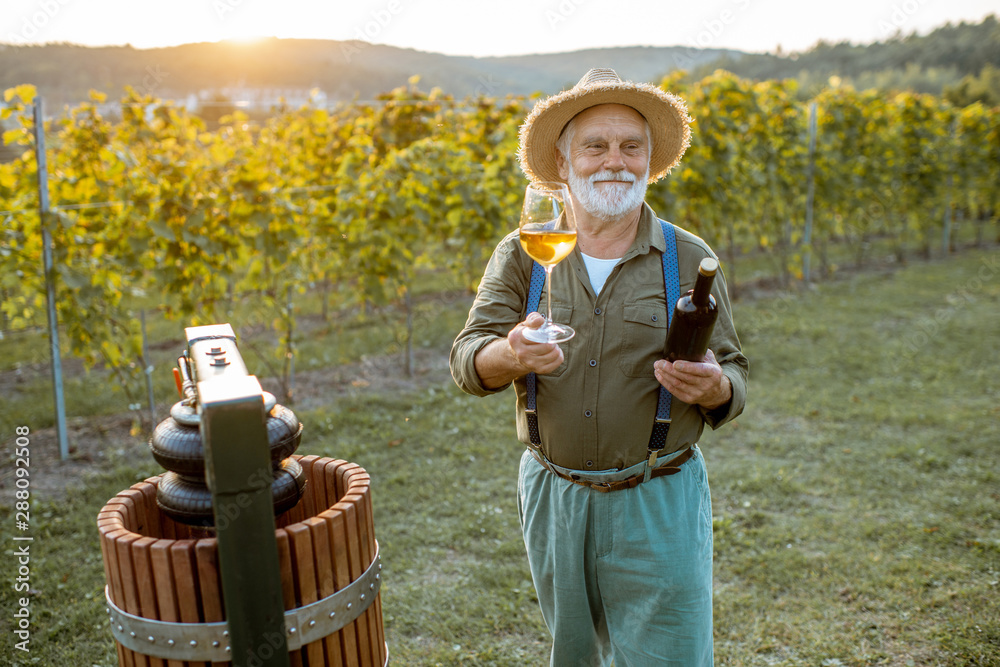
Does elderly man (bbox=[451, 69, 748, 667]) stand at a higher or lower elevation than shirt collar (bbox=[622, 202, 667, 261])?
lower

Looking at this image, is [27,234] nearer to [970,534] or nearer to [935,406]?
[970,534]

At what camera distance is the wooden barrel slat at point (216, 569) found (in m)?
1.43

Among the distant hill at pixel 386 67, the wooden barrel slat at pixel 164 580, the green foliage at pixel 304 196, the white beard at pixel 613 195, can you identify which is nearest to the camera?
the wooden barrel slat at pixel 164 580

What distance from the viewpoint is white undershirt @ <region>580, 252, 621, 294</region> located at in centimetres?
210

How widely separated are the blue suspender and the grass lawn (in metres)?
1.62

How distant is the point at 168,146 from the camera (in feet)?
20.3

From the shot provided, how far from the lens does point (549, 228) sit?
1809 mm

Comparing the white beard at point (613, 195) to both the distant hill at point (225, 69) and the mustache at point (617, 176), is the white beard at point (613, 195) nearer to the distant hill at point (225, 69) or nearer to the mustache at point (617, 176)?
the mustache at point (617, 176)

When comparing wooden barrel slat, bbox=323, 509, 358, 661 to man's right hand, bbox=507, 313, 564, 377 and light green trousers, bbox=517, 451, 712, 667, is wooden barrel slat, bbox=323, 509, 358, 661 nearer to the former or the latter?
man's right hand, bbox=507, 313, 564, 377

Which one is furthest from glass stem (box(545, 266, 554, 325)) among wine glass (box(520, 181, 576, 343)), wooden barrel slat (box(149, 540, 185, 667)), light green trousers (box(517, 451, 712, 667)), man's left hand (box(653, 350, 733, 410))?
wooden barrel slat (box(149, 540, 185, 667))

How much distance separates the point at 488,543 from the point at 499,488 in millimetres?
666

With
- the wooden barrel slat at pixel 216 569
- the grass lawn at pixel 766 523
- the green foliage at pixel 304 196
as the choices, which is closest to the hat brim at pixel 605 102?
the wooden barrel slat at pixel 216 569

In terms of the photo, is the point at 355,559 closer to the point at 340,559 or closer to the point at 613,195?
the point at 340,559

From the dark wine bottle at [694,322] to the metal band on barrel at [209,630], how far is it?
38.2 inches
